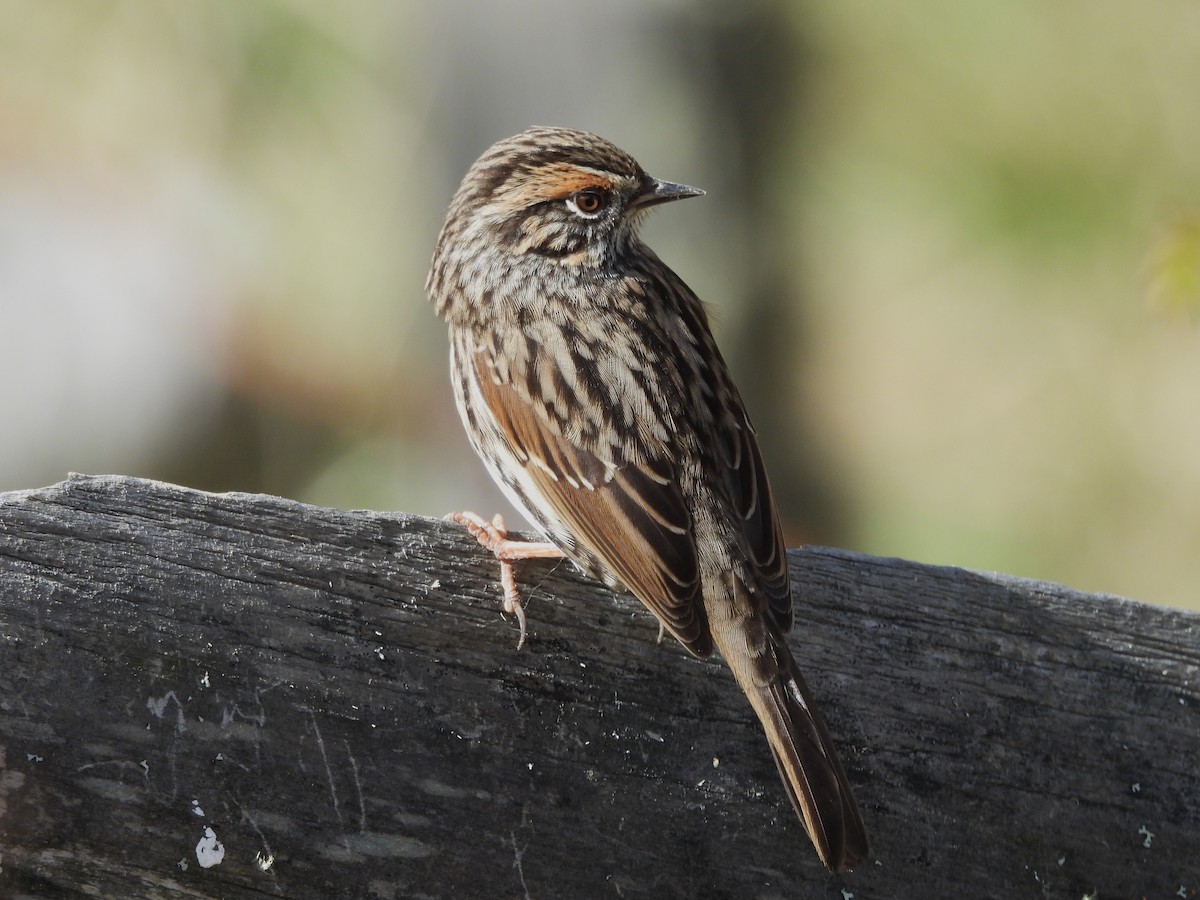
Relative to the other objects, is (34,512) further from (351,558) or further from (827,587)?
(827,587)

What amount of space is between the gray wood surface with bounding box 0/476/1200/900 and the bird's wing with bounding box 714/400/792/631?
0.35 feet

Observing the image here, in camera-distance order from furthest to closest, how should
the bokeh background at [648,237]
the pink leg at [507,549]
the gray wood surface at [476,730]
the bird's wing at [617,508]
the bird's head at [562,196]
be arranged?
the bokeh background at [648,237] → the bird's head at [562,196] → the bird's wing at [617,508] → the pink leg at [507,549] → the gray wood surface at [476,730]

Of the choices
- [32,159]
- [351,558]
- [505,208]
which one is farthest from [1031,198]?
[351,558]

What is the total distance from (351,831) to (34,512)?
0.77m

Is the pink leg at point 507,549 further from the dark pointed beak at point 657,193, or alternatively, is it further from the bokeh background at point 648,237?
the bokeh background at point 648,237

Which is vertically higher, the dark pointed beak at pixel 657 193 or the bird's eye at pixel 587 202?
the dark pointed beak at pixel 657 193

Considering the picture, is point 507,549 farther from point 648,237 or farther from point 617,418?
point 648,237

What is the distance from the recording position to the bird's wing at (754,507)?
272cm

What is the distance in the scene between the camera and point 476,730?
2383 millimetres

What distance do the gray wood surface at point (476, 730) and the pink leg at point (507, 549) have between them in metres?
0.03

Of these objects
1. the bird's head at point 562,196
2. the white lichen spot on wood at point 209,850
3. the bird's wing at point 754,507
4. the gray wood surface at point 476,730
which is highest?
the bird's head at point 562,196

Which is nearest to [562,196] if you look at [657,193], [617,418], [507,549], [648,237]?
[657,193]

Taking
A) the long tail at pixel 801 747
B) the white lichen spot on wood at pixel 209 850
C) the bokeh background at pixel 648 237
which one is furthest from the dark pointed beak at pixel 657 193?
the bokeh background at pixel 648 237

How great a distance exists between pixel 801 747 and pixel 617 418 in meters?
1.06
